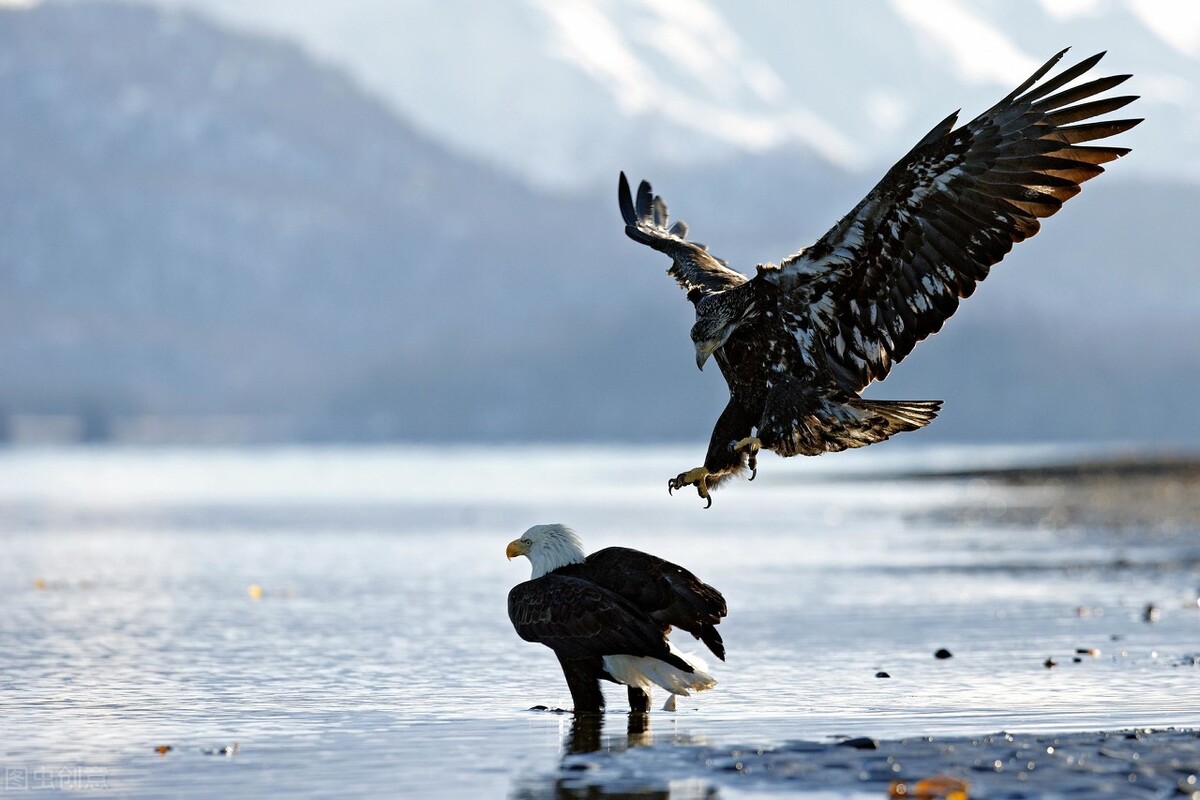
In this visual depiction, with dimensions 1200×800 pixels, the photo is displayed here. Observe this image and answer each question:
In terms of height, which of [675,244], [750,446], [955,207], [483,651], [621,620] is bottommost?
[621,620]

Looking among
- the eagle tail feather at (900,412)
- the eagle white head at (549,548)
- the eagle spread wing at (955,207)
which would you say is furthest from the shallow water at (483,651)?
the eagle spread wing at (955,207)

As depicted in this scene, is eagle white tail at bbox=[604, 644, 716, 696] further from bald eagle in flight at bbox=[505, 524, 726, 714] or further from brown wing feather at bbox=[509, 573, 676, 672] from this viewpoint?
brown wing feather at bbox=[509, 573, 676, 672]

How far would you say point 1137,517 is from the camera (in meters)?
34.9

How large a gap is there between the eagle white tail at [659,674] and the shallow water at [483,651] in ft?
0.69

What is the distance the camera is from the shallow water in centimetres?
1023

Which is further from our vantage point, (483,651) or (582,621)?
(483,651)

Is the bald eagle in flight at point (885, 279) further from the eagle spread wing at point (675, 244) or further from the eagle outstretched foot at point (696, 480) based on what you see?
the eagle spread wing at point (675, 244)

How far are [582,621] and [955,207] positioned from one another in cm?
319

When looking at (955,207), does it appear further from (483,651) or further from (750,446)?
(483,651)

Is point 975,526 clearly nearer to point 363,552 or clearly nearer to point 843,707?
point 363,552

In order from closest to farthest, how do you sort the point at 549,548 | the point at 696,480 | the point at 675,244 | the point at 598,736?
1. the point at 598,736
2. the point at 696,480
3. the point at 549,548
4. the point at 675,244

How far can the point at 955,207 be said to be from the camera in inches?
437

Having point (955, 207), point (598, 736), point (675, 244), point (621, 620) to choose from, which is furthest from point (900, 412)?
point (675, 244)

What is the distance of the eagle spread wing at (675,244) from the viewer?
12.7m
